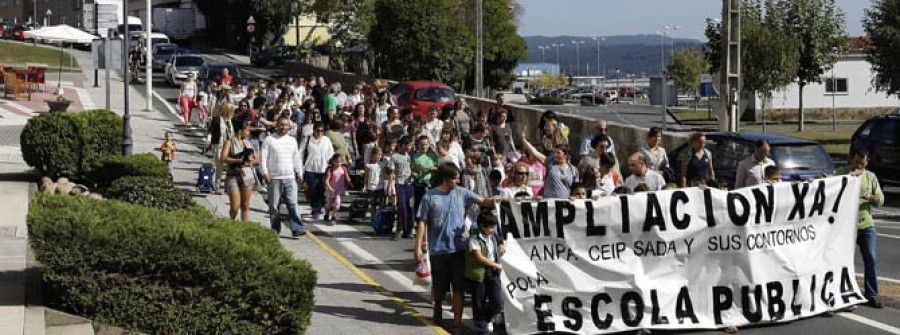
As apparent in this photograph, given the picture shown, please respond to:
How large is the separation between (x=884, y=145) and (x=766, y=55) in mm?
23422

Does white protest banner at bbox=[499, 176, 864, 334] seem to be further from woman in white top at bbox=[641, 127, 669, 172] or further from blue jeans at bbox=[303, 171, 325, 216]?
blue jeans at bbox=[303, 171, 325, 216]

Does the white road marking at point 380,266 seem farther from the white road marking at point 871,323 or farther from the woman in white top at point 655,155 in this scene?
the white road marking at point 871,323

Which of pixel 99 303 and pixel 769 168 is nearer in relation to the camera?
pixel 99 303

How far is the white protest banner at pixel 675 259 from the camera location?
12133 millimetres

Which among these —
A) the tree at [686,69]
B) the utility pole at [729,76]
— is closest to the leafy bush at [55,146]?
the utility pole at [729,76]

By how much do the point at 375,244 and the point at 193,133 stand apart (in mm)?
15849

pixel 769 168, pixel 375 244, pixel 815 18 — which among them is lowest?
pixel 375 244

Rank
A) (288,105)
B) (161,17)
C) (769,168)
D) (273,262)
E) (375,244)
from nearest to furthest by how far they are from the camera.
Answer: (273,262) < (769,168) < (375,244) < (288,105) < (161,17)

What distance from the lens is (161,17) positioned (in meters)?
87.4

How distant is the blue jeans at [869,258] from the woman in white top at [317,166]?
8915mm

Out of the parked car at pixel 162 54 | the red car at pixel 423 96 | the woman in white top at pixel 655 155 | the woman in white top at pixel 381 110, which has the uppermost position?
the parked car at pixel 162 54

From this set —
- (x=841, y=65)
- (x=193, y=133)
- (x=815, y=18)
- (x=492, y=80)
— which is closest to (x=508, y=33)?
(x=492, y=80)

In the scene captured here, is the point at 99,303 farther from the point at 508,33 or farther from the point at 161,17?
the point at 161,17

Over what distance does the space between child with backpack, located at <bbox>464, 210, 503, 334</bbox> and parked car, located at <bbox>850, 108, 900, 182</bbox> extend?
1634 cm
